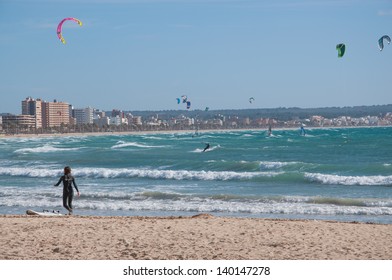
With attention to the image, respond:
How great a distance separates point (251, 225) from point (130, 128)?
153 metres

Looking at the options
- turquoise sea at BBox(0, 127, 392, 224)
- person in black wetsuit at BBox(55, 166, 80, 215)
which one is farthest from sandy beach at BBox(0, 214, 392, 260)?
turquoise sea at BBox(0, 127, 392, 224)

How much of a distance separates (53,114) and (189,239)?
571 feet

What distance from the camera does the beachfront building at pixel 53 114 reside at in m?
174

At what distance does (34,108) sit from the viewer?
173 meters

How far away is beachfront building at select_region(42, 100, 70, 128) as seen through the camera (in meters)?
174

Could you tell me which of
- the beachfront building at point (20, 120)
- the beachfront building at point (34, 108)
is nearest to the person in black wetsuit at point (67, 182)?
the beachfront building at point (20, 120)

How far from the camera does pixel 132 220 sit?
406 inches

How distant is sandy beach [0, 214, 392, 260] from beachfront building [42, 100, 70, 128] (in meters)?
165

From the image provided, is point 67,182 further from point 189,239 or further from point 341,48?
point 341,48

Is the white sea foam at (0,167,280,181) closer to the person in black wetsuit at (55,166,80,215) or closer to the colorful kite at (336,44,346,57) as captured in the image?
the colorful kite at (336,44,346,57)

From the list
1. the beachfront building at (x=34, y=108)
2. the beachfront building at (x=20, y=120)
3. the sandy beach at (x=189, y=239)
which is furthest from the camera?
the beachfront building at (x=34, y=108)

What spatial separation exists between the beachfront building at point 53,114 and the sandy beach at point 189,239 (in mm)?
165462

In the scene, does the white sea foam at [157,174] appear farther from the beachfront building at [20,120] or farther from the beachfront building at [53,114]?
the beachfront building at [53,114]

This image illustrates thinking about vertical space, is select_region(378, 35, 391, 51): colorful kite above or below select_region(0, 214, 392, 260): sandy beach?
above
